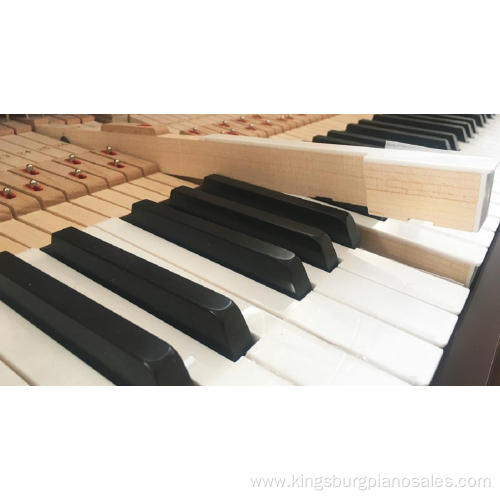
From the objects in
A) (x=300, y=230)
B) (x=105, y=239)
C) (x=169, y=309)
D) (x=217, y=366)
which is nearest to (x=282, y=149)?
(x=300, y=230)

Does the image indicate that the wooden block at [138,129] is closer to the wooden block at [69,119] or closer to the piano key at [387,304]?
the wooden block at [69,119]

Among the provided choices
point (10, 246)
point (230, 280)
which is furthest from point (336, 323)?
point (10, 246)

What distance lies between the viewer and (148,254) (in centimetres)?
139

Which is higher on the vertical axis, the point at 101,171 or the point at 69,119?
the point at 69,119

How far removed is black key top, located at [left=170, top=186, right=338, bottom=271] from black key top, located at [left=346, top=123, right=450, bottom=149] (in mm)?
1316

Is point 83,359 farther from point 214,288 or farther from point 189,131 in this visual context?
point 189,131

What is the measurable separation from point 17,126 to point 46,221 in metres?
1.25

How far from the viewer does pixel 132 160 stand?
81.5 inches

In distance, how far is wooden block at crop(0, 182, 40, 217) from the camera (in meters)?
1.55

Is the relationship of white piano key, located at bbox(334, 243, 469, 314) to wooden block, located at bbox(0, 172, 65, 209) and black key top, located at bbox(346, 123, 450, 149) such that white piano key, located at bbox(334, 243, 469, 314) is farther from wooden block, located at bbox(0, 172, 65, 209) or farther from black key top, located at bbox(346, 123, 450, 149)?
black key top, located at bbox(346, 123, 450, 149)

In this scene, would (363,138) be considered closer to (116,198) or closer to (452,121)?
(452,121)

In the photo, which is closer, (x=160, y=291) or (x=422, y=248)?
(x=160, y=291)

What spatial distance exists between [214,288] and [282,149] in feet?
2.28

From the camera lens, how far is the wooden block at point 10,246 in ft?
4.42
